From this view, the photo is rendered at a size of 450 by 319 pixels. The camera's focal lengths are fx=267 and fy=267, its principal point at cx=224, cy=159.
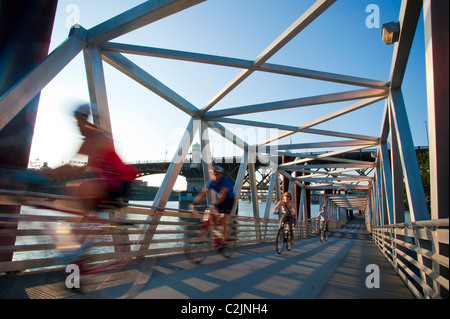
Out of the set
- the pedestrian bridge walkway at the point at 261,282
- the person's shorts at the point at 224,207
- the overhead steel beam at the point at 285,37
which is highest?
the overhead steel beam at the point at 285,37

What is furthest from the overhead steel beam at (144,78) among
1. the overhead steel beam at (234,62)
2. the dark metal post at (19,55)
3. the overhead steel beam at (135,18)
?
the dark metal post at (19,55)

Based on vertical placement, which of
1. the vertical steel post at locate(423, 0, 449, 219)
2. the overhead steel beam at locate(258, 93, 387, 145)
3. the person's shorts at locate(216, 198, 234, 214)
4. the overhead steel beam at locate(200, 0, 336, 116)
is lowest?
the person's shorts at locate(216, 198, 234, 214)

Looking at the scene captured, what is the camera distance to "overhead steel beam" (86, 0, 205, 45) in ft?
15.0

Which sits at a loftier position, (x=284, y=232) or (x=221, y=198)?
(x=221, y=198)

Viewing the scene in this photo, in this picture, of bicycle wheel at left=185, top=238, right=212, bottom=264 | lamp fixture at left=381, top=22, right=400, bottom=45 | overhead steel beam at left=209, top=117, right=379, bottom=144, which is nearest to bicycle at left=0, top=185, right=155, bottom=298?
bicycle wheel at left=185, top=238, right=212, bottom=264

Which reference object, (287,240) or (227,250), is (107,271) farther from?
(287,240)

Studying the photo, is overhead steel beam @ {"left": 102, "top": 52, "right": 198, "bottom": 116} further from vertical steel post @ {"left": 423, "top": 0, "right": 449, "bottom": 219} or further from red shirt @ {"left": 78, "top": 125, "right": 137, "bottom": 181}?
vertical steel post @ {"left": 423, "top": 0, "right": 449, "bottom": 219}

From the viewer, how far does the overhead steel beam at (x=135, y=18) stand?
458 cm

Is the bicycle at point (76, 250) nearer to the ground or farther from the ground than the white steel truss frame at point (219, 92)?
nearer to the ground

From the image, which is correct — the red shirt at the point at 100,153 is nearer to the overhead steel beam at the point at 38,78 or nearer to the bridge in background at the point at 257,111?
the bridge in background at the point at 257,111

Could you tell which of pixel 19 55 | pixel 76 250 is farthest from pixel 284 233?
pixel 19 55

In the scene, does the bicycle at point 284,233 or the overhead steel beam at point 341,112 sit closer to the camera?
the overhead steel beam at point 341,112

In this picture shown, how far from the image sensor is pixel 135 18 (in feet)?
15.8
